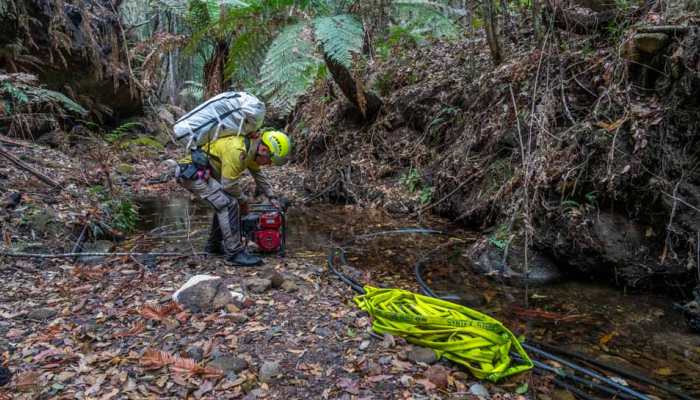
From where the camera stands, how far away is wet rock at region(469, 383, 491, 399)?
2315 millimetres

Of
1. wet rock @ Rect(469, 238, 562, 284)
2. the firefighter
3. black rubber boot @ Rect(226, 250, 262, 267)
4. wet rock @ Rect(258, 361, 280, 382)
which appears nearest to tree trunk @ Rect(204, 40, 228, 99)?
the firefighter

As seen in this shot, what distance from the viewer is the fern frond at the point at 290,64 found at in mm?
3674

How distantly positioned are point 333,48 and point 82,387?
2.72 metres

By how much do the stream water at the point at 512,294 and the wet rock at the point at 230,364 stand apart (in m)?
1.71

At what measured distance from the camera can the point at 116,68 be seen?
31.8 feet

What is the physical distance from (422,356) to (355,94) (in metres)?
5.39

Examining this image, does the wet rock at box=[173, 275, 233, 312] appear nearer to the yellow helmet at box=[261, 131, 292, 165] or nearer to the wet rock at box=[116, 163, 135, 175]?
the yellow helmet at box=[261, 131, 292, 165]

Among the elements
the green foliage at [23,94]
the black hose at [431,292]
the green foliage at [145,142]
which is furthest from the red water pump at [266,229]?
the green foliage at [145,142]

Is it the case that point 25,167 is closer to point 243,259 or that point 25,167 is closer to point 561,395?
point 243,259

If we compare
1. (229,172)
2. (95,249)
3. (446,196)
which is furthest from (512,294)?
(95,249)

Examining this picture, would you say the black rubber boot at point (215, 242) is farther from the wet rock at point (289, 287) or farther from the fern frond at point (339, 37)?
the fern frond at point (339, 37)

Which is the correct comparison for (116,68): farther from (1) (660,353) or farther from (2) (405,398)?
(1) (660,353)

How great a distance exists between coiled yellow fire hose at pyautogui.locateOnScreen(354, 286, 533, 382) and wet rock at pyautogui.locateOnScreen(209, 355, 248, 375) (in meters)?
0.88

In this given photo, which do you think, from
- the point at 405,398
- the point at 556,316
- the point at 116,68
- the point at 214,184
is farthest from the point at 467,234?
the point at 116,68
